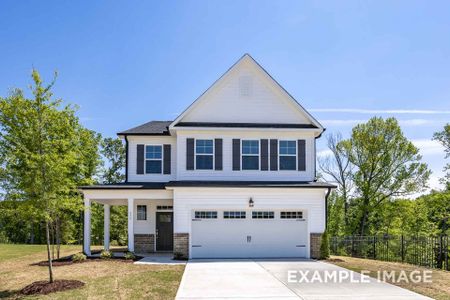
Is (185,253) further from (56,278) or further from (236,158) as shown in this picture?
(56,278)

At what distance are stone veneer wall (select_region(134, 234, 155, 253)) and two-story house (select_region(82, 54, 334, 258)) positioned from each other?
0.05 metres

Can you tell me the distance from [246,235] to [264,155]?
3883mm

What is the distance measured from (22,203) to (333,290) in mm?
8775

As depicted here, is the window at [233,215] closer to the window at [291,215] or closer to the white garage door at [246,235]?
the white garage door at [246,235]

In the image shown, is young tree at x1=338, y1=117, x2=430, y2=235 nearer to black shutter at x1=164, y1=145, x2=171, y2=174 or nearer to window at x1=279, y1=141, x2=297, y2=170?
window at x1=279, y1=141, x2=297, y2=170

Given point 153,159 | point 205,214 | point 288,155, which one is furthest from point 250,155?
point 153,159

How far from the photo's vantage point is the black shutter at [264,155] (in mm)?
19328

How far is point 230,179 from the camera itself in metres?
19.2

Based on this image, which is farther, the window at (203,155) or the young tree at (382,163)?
the young tree at (382,163)

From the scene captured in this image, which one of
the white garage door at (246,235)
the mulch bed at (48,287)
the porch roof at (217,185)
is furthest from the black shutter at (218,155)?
the mulch bed at (48,287)

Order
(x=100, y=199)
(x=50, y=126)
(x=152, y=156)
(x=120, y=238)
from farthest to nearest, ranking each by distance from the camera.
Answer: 1. (x=120, y=238)
2. (x=152, y=156)
3. (x=100, y=199)
4. (x=50, y=126)

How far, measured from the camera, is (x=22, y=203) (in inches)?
447

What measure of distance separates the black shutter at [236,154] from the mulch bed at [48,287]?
31.2ft

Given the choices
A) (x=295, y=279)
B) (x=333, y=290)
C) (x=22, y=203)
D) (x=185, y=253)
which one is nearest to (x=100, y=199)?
(x=185, y=253)
